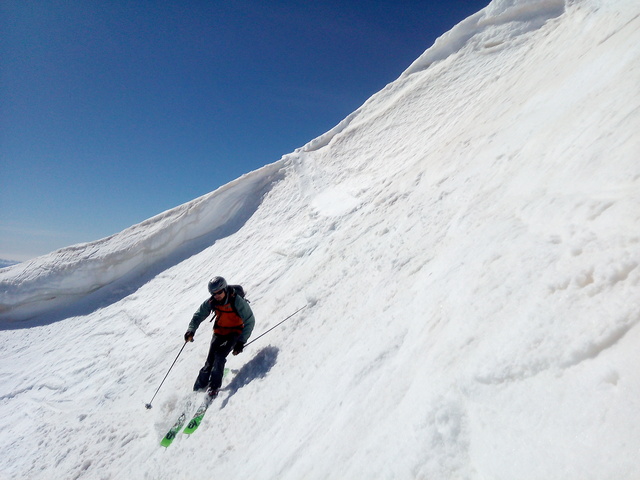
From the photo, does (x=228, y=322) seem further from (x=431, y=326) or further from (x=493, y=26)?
(x=493, y=26)

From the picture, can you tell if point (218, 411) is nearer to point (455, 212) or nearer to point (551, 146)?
point (455, 212)

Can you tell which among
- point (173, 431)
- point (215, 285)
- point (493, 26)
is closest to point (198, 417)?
point (173, 431)

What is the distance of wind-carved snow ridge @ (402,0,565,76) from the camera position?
1122 cm

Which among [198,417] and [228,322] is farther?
[228,322]

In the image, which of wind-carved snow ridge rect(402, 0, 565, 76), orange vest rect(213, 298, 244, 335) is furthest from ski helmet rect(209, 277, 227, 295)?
wind-carved snow ridge rect(402, 0, 565, 76)

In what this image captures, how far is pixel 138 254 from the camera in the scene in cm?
1288

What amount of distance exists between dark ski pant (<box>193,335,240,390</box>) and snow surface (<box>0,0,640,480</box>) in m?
0.26

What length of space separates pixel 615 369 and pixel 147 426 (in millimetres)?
5696

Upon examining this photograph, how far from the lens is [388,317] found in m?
3.61

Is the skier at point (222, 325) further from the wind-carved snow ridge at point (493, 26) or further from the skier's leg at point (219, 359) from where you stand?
the wind-carved snow ridge at point (493, 26)

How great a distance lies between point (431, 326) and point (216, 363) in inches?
130

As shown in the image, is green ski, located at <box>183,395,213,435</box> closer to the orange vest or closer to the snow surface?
the snow surface

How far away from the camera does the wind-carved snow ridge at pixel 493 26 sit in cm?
1122

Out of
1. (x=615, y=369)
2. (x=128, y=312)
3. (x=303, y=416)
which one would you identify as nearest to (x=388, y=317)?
(x=303, y=416)
